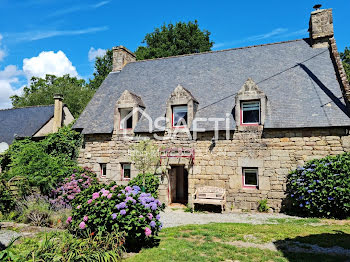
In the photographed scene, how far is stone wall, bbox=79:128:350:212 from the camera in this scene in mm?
10039

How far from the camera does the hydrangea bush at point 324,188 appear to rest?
8.77 m

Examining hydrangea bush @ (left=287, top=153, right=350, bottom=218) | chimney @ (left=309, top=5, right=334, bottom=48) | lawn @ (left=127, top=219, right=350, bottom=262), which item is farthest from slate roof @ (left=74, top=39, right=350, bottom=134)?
lawn @ (left=127, top=219, right=350, bottom=262)

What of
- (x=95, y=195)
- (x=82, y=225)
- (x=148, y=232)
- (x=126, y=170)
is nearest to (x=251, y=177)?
(x=126, y=170)

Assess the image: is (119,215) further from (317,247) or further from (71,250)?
(317,247)

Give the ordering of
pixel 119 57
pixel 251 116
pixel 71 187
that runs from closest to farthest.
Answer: pixel 71 187, pixel 251 116, pixel 119 57

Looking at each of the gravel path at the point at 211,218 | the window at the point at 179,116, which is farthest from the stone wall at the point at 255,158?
the window at the point at 179,116

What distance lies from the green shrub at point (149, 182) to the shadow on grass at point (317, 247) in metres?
5.99

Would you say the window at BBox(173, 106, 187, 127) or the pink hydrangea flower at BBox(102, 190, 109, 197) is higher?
the window at BBox(173, 106, 187, 127)

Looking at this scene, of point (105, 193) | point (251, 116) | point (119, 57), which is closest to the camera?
point (105, 193)

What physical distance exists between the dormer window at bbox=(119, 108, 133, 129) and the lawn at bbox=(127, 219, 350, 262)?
6.55 m

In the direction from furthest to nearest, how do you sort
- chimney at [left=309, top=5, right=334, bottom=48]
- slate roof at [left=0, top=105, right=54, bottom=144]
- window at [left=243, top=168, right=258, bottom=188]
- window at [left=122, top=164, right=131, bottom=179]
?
1. slate roof at [left=0, top=105, right=54, bottom=144]
2. window at [left=122, top=164, right=131, bottom=179]
3. chimney at [left=309, top=5, right=334, bottom=48]
4. window at [left=243, top=168, right=258, bottom=188]

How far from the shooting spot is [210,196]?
10617 mm

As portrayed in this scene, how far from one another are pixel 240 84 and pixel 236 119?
2220mm

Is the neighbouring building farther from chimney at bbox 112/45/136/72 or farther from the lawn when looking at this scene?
the lawn
